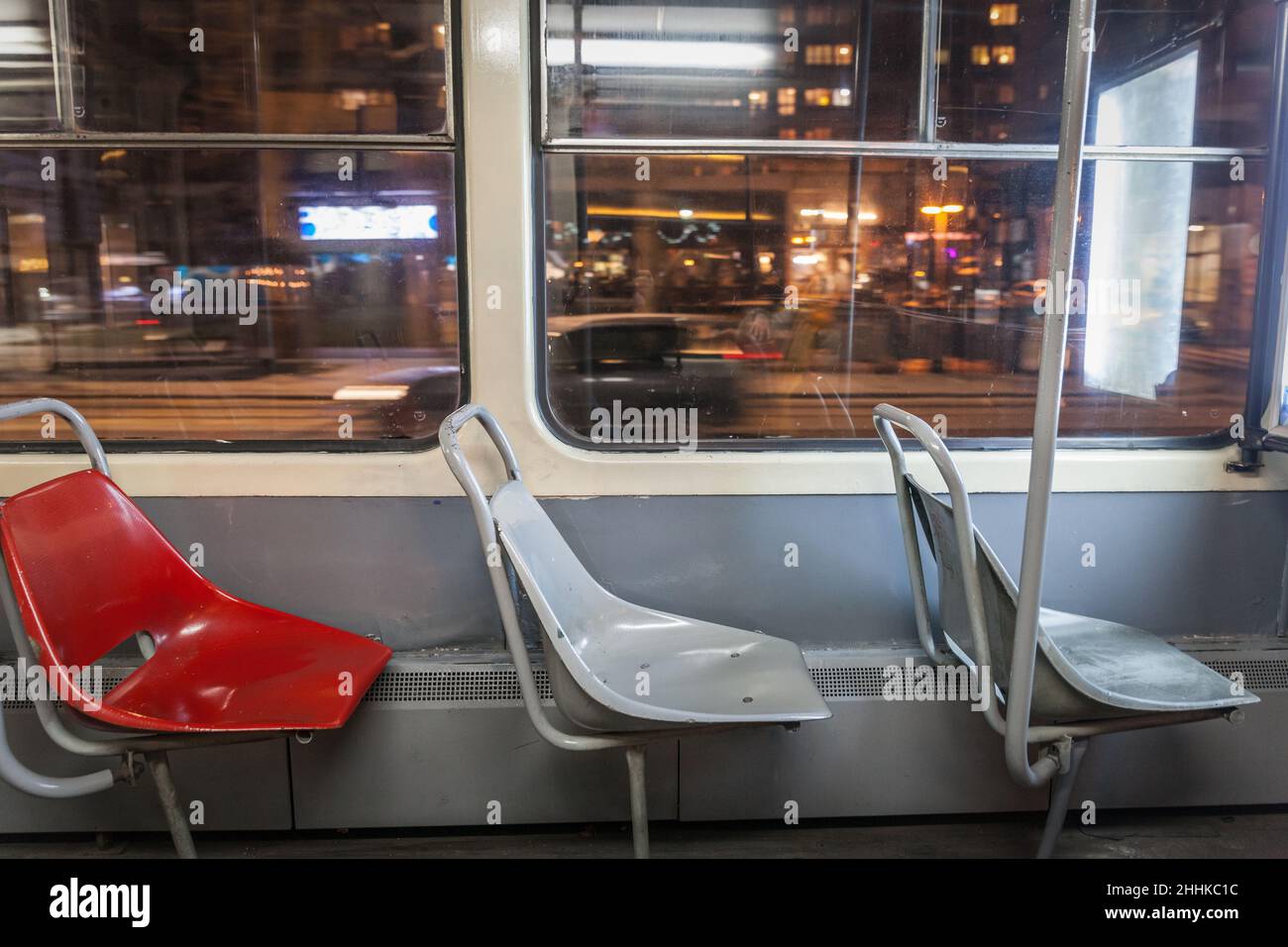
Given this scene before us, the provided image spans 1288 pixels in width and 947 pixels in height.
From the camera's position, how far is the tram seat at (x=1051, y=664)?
6.64ft

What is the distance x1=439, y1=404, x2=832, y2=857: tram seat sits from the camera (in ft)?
6.29

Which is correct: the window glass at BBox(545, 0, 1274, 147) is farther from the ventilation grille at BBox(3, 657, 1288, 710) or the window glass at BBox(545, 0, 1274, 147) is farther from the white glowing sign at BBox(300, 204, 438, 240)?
the ventilation grille at BBox(3, 657, 1288, 710)

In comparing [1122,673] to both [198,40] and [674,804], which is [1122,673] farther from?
[198,40]

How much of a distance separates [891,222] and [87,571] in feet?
7.20

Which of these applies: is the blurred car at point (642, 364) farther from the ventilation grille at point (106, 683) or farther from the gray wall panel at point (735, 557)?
the ventilation grille at point (106, 683)

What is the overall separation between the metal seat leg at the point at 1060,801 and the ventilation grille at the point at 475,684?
0.49m

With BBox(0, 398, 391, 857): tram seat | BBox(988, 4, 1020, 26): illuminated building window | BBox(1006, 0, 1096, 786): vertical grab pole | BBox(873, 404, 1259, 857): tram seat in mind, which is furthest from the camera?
BBox(988, 4, 1020, 26): illuminated building window

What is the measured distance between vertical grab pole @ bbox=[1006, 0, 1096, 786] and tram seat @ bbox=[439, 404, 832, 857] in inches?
16.7

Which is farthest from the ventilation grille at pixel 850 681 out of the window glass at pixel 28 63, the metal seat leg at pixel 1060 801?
the window glass at pixel 28 63

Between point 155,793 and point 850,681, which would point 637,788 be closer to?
point 850,681

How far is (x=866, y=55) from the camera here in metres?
2.54

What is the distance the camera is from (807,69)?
254 centimetres

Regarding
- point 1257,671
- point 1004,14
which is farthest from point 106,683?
point 1257,671

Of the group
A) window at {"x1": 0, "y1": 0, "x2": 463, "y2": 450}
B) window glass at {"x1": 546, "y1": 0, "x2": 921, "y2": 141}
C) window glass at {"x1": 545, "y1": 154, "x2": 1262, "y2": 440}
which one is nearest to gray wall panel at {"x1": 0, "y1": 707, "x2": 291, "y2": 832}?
window at {"x1": 0, "y1": 0, "x2": 463, "y2": 450}
